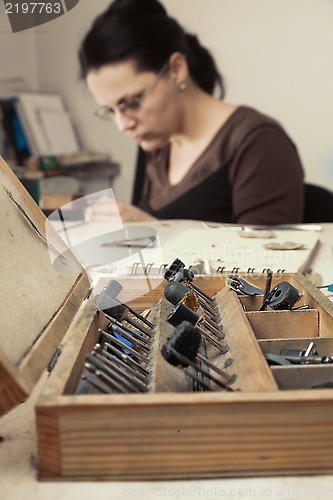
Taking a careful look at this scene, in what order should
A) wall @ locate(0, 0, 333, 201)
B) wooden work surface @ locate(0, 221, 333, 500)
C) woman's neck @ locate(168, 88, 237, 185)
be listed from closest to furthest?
1. wooden work surface @ locate(0, 221, 333, 500)
2. woman's neck @ locate(168, 88, 237, 185)
3. wall @ locate(0, 0, 333, 201)

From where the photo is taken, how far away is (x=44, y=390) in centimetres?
47

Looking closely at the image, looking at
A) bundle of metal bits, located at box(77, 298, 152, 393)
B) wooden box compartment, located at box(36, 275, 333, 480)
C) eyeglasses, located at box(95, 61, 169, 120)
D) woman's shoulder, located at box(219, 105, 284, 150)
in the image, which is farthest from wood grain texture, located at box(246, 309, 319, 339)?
eyeglasses, located at box(95, 61, 169, 120)

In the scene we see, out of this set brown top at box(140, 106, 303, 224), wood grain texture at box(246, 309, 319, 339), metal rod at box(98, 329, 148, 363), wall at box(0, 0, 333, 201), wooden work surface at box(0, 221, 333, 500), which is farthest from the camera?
wall at box(0, 0, 333, 201)

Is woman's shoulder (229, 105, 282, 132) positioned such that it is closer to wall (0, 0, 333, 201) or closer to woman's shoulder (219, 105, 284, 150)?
woman's shoulder (219, 105, 284, 150)

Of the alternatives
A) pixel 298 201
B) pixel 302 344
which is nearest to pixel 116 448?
pixel 302 344

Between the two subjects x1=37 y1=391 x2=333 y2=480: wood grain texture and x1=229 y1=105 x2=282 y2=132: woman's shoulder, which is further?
x1=229 y1=105 x2=282 y2=132: woman's shoulder

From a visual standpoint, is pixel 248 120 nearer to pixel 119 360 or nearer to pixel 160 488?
pixel 119 360

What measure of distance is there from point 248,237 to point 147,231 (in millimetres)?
273

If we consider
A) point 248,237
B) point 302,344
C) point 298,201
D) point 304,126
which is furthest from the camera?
point 304,126

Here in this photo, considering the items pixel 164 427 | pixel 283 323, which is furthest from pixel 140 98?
pixel 164 427

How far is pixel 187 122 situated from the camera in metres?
1.99

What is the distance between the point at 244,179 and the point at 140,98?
484mm

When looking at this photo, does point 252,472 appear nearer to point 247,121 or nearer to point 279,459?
point 279,459

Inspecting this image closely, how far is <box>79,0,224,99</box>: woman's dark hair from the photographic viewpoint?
5.78 feet
